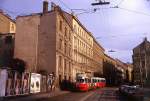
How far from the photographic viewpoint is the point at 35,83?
119ft

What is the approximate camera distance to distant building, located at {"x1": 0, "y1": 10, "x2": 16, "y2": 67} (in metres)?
50.6

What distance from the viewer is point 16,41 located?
50344 mm

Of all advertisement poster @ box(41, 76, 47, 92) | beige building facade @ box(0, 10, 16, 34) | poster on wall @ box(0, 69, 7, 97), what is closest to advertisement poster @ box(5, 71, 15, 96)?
poster on wall @ box(0, 69, 7, 97)

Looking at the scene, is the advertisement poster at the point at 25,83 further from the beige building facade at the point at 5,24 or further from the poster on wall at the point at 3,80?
the beige building facade at the point at 5,24

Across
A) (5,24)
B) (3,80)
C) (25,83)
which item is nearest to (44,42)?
(5,24)

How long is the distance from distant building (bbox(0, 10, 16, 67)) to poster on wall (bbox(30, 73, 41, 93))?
11794 millimetres

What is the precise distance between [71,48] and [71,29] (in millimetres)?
3702

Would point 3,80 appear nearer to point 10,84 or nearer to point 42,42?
point 10,84

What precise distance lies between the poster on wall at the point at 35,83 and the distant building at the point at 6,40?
38.7 feet

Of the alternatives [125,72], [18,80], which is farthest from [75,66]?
[125,72]

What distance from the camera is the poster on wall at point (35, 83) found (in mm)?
35188

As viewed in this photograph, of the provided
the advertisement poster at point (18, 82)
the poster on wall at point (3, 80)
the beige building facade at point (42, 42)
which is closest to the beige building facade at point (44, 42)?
the beige building facade at point (42, 42)

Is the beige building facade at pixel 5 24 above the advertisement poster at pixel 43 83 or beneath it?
above

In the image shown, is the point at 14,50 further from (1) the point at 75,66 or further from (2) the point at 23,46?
(1) the point at 75,66
